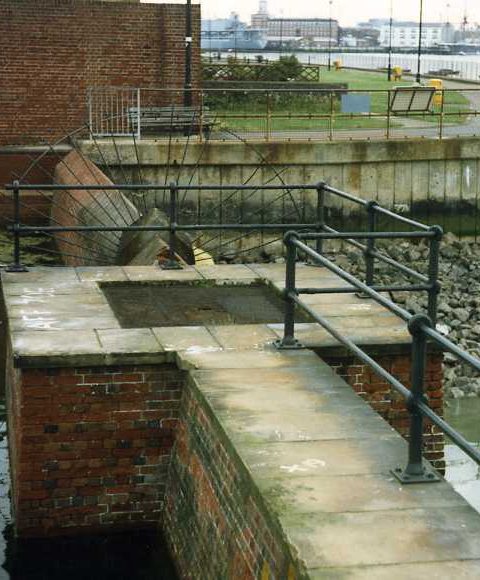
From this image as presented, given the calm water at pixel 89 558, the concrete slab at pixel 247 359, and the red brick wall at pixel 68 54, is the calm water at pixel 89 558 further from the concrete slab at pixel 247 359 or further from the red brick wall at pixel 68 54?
the red brick wall at pixel 68 54

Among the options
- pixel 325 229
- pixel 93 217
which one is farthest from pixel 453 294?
pixel 325 229

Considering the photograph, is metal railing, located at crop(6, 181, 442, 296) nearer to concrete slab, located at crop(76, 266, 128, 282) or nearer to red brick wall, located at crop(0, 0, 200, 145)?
concrete slab, located at crop(76, 266, 128, 282)

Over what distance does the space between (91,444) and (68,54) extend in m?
19.6

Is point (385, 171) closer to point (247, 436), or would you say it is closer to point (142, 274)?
point (142, 274)

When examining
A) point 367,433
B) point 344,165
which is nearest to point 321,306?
point 367,433

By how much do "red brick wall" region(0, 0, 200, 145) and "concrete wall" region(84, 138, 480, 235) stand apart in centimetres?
334

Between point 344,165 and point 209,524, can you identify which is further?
point 344,165

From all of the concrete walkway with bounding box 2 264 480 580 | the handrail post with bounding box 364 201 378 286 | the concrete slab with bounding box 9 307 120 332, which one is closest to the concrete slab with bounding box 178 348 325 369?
the concrete walkway with bounding box 2 264 480 580

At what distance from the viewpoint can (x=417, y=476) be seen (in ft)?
20.8

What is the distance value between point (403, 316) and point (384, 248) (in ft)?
61.8

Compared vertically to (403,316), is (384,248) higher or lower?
lower

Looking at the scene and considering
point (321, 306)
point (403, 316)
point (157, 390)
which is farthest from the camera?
point (321, 306)

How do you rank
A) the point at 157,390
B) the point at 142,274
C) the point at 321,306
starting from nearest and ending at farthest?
the point at 157,390 < the point at 321,306 < the point at 142,274

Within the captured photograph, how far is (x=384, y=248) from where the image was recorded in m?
25.4
